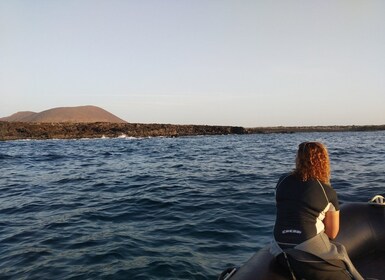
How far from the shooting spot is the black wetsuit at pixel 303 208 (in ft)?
11.1

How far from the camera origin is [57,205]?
10617 millimetres

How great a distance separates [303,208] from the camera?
11.2ft

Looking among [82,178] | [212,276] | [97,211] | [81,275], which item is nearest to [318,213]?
[212,276]

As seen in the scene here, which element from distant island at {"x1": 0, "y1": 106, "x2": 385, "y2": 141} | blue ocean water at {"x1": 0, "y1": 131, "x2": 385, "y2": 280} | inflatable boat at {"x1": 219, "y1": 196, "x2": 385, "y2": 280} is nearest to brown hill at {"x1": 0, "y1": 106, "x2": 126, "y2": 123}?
distant island at {"x1": 0, "y1": 106, "x2": 385, "y2": 141}

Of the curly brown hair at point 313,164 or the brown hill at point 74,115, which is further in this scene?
the brown hill at point 74,115

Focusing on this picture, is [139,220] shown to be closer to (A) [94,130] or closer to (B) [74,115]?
(A) [94,130]

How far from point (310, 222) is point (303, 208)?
5.6 inches

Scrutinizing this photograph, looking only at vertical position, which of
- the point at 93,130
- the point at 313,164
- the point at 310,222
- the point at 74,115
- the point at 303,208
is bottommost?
the point at 93,130

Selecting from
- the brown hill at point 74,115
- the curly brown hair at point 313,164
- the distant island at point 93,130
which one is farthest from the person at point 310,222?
the brown hill at point 74,115

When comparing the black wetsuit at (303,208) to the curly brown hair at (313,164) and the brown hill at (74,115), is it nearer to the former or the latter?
the curly brown hair at (313,164)

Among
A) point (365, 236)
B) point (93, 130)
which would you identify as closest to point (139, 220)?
point (365, 236)

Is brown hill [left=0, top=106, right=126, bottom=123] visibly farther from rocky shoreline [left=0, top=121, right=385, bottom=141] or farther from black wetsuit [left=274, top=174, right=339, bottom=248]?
black wetsuit [left=274, top=174, right=339, bottom=248]

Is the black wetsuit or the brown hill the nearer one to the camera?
the black wetsuit

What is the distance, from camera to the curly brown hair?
11.3 ft
